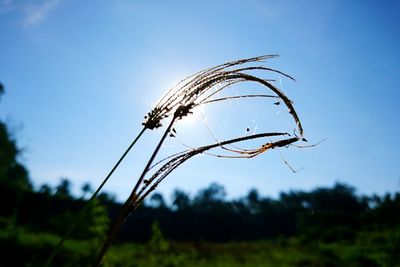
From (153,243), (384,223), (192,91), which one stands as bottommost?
(192,91)

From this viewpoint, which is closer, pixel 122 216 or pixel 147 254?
pixel 122 216

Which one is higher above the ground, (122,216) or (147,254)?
(147,254)

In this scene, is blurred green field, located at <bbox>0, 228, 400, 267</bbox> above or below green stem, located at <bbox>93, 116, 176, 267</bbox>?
above

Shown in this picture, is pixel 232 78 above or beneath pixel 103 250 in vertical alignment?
above

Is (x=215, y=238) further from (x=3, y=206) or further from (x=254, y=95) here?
(x=254, y=95)

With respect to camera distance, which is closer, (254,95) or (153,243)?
(254,95)

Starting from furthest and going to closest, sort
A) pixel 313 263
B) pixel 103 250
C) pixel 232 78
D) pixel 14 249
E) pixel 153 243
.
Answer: pixel 313 263, pixel 14 249, pixel 153 243, pixel 232 78, pixel 103 250

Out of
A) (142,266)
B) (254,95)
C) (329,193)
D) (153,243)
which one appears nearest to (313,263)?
(142,266)

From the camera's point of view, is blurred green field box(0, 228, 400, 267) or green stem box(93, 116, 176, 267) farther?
blurred green field box(0, 228, 400, 267)

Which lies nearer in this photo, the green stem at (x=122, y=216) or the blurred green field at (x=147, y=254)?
the green stem at (x=122, y=216)

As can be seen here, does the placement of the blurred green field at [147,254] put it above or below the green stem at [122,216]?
above

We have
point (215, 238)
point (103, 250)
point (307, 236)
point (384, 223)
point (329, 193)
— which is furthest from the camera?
point (329, 193)
